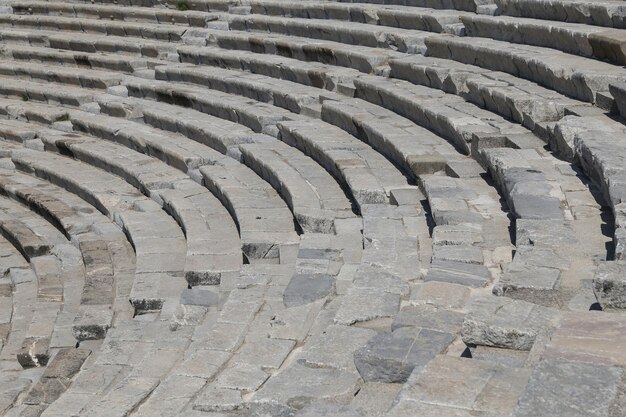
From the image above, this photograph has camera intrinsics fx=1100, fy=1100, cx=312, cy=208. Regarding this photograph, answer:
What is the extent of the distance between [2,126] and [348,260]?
9.35m

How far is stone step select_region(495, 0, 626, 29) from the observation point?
34.3ft

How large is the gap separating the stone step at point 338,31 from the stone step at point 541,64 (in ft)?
2.03

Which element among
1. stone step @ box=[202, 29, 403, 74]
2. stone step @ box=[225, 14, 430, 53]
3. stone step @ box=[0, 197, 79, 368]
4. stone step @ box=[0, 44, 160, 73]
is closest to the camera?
stone step @ box=[0, 197, 79, 368]

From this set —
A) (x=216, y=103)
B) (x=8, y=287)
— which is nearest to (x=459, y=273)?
(x=8, y=287)

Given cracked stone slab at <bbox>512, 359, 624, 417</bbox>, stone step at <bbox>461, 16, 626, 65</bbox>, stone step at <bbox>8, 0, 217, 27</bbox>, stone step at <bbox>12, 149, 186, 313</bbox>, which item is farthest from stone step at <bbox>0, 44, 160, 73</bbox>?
cracked stone slab at <bbox>512, 359, 624, 417</bbox>

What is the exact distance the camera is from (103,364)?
741cm

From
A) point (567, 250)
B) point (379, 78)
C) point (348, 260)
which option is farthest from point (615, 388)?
point (379, 78)

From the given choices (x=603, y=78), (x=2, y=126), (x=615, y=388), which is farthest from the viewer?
(x=2, y=126)

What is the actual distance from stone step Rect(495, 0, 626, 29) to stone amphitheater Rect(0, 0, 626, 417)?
0.02 meters

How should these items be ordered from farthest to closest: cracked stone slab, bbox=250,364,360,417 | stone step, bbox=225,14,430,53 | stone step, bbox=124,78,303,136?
stone step, bbox=225,14,430,53
stone step, bbox=124,78,303,136
cracked stone slab, bbox=250,364,360,417

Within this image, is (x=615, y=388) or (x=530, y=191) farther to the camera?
(x=530, y=191)

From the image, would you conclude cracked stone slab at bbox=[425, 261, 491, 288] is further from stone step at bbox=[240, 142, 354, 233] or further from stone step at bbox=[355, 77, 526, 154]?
stone step at bbox=[355, 77, 526, 154]

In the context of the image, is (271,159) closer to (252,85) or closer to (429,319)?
(252,85)

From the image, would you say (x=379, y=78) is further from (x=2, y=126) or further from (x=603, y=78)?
(x=2, y=126)
